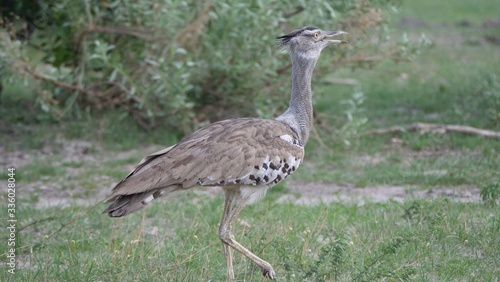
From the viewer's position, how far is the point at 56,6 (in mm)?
7031

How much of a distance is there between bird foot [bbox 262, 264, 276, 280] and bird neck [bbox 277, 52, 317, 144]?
81 centimetres

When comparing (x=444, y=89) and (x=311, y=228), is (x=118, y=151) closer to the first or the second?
(x=311, y=228)

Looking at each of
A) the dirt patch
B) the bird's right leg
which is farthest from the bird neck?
the dirt patch

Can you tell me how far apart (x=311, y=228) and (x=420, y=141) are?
8.15ft

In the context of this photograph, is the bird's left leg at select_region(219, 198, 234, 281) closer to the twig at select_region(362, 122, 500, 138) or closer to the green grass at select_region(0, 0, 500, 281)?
the green grass at select_region(0, 0, 500, 281)

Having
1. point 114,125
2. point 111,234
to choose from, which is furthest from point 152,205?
point 114,125

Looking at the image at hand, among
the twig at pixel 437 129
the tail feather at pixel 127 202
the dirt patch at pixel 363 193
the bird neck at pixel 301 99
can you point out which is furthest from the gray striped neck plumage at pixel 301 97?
the twig at pixel 437 129

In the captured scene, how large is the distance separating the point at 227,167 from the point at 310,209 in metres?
1.51

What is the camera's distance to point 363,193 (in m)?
5.88

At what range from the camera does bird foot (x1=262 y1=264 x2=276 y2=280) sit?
3.92m

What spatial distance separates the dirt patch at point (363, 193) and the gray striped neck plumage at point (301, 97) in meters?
1.19

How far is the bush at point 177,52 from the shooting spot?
264 inches

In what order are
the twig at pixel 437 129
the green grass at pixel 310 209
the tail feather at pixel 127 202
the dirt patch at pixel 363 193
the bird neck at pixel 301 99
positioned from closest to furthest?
the tail feather at pixel 127 202 → the green grass at pixel 310 209 → the bird neck at pixel 301 99 → the dirt patch at pixel 363 193 → the twig at pixel 437 129

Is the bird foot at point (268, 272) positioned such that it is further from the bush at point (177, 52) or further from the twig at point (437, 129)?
the twig at point (437, 129)
